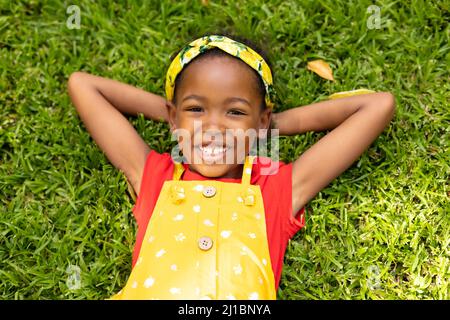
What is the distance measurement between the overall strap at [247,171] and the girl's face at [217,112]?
48 mm

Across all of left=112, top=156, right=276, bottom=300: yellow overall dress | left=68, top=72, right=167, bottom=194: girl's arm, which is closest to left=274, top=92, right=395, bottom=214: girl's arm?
left=112, top=156, right=276, bottom=300: yellow overall dress

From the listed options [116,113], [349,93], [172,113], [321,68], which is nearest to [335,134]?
[349,93]

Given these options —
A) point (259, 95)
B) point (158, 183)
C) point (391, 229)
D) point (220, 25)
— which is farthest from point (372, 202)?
point (220, 25)

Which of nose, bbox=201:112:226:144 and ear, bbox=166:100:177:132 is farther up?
ear, bbox=166:100:177:132

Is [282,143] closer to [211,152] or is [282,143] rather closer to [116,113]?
[211,152]

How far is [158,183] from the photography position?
122 inches

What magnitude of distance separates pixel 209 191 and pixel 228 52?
0.68 metres

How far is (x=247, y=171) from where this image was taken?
3041mm

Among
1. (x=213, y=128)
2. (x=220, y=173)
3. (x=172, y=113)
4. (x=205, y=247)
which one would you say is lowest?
(x=205, y=247)

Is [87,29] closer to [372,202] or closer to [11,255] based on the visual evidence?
[11,255]

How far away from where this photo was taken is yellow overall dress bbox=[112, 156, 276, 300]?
2746mm

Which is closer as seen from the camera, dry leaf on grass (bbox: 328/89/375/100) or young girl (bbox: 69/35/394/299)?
young girl (bbox: 69/35/394/299)

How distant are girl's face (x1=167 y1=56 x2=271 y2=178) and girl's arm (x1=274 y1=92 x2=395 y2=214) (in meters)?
0.33

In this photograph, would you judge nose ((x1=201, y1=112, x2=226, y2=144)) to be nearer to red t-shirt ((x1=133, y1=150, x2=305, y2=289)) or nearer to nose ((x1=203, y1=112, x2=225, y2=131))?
nose ((x1=203, y1=112, x2=225, y2=131))
